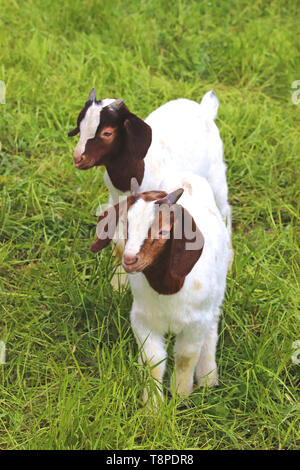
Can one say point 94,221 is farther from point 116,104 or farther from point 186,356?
point 186,356

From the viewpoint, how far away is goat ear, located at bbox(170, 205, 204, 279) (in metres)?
2.56

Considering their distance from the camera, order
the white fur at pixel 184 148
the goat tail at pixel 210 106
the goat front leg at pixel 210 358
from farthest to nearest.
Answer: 1. the goat tail at pixel 210 106
2. the white fur at pixel 184 148
3. the goat front leg at pixel 210 358

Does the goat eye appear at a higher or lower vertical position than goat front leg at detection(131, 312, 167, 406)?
higher

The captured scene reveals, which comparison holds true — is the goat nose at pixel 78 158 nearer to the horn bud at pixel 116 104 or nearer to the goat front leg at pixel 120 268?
the horn bud at pixel 116 104

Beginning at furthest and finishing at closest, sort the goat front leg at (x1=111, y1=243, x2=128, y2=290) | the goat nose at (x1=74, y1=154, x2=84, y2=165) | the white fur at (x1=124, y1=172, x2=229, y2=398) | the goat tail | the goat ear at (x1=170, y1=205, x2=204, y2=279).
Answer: the goat tail → the goat front leg at (x1=111, y1=243, x2=128, y2=290) → the goat nose at (x1=74, y1=154, x2=84, y2=165) → the white fur at (x1=124, y1=172, x2=229, y2=398) → the goat ear at (x1=170, y1=205, x2=204, y2=279)

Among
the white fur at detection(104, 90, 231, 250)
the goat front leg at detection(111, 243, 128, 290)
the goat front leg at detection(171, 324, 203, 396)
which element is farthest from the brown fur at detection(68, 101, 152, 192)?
the goat front leg at detection(171, 324, 203, 396)

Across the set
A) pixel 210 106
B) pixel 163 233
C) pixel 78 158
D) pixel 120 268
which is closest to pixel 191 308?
pixel 163 233

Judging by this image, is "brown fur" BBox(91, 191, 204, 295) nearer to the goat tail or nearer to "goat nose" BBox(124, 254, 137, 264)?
"goat nose" BBox(124, 254, 137, 264)

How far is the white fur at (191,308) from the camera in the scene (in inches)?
110

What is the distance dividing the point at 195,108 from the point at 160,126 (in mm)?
309

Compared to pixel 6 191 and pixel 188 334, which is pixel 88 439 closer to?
pixel 188 334

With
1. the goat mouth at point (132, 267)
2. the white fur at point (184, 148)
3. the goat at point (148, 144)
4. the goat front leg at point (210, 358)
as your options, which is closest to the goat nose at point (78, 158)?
the goat at point (148, 144)

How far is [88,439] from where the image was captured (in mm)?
2734

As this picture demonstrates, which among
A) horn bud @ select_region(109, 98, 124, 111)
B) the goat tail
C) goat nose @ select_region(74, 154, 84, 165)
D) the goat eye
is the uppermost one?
horn bud @ select_region(109, 98, 124, 111)
